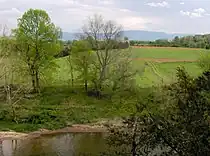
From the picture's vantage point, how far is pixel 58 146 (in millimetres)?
36281

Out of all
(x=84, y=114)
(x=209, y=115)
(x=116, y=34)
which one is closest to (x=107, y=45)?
(x=116, y=34)

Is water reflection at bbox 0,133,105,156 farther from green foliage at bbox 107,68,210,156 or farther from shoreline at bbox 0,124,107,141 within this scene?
green foliage at bbox 107,68,210,156

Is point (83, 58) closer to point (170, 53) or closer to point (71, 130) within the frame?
point (71, 130)

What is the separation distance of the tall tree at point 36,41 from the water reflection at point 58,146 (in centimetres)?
1369

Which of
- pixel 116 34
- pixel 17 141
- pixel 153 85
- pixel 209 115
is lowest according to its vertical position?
pixel 17 141

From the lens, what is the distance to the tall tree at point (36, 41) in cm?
5094

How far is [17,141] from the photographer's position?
38656mm

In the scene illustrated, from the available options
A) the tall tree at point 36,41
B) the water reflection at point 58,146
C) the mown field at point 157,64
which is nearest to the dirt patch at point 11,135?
the water reflection at point 58,146

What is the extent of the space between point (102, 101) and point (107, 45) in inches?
316

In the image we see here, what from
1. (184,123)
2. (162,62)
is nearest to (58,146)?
(184,123)

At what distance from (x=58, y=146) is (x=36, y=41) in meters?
19.8

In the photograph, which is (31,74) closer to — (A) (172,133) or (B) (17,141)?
(B) (17,141)

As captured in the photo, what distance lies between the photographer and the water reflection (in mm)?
33500

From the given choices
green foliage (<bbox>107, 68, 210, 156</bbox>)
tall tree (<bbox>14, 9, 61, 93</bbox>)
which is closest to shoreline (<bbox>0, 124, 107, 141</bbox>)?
tall tree (<bbox>14, 9, 61, 93</bbox>)
